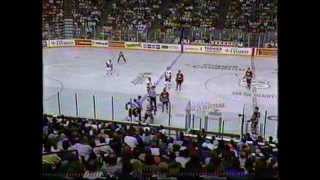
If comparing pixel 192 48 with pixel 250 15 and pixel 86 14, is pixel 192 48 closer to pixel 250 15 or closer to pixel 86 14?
pixel 250 15

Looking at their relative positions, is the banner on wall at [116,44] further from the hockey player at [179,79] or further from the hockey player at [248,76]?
the hockey player at [248,76]

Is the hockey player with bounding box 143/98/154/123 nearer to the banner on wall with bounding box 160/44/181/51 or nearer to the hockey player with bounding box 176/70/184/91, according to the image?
the hockey player with bounding box 176/70/184/91

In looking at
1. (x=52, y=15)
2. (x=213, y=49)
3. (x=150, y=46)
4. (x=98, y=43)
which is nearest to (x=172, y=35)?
(x=150, y=46)

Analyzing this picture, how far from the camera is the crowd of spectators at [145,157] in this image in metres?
2.71

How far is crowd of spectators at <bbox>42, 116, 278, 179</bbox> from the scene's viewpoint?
2.71 m

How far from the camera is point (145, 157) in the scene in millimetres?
2770

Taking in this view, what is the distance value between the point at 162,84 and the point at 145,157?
7.89 feet

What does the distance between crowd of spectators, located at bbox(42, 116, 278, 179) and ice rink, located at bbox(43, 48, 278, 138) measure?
280 mm

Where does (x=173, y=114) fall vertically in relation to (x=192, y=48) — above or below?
below

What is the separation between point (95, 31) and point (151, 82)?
762 mm

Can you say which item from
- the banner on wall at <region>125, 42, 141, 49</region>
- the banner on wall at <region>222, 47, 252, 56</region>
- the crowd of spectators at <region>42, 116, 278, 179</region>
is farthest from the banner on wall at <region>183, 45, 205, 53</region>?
the crowd of spectators at <region>42, 116, 278, 179</region>

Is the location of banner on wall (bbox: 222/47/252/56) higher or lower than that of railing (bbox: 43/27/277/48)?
lower
